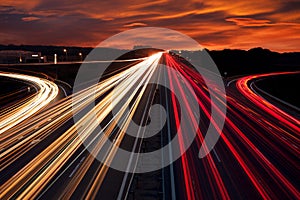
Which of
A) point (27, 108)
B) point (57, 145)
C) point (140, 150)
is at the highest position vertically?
point (140, 150)

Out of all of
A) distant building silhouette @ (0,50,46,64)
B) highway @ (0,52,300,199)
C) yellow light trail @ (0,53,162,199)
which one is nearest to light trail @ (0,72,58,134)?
highway @ (0,52,300,199)

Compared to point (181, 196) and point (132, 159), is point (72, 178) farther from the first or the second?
point (181, 196)

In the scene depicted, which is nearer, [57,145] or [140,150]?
[140,150]

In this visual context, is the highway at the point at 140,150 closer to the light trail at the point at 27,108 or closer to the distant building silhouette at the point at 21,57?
the light trail at the point at 27,108

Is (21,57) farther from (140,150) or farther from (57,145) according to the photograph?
(140,150)

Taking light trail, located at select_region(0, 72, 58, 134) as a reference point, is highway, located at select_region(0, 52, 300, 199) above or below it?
above

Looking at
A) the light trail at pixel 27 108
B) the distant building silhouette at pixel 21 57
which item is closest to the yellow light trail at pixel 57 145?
the light trail at pixel 27 108

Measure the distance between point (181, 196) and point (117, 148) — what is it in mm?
9312

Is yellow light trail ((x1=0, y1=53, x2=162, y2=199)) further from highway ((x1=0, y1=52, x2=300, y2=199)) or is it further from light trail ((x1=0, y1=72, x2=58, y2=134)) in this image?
light trail ((x1=0, y1=72, x2=58, y2=134))

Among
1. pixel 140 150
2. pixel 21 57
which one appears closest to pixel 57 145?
pixel 140 150

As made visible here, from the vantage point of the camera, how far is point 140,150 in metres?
26.8

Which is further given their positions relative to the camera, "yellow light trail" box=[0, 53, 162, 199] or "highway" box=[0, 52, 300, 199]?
"yellow light trail" box=[0, 53, 162, 199]

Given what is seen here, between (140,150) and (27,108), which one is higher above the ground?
(140,150)

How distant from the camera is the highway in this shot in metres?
19.6
